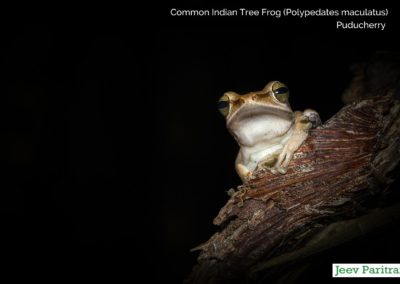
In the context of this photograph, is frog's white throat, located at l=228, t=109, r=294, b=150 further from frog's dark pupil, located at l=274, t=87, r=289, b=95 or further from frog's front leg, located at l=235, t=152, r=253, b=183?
frog's front leg, located at l=235, t=152, r=253, b=183

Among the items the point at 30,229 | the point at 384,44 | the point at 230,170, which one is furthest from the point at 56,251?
the point at 384,44

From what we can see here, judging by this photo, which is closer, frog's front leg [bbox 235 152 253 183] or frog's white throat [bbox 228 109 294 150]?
frog's white throat [bbox 228 109 294 150]

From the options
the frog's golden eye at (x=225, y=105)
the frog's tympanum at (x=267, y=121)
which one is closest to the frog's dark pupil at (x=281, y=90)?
the frog's tympanum at (x=267, y=121)

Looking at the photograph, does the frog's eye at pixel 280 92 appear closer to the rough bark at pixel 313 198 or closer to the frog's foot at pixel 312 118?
the frog's foot at pixel 312 118

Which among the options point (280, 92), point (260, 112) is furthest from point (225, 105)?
point (280, 92)

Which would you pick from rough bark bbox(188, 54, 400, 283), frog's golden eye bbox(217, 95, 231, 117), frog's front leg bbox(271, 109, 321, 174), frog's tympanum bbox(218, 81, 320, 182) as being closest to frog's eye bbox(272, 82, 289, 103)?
frog's tympanum bbox(218, 81, 320, 182)

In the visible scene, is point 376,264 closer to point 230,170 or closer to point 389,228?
point 389,228
